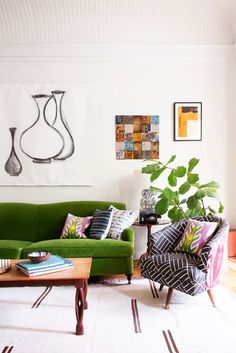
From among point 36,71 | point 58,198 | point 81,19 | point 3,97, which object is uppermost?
point 81,19

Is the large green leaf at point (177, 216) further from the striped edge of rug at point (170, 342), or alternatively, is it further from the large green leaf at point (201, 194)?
the striped edge of rug at point (170, 342)

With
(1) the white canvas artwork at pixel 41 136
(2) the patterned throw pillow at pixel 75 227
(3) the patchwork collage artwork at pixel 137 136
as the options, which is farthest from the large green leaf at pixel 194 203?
(1) the white canvas artwork at pixel 41 136

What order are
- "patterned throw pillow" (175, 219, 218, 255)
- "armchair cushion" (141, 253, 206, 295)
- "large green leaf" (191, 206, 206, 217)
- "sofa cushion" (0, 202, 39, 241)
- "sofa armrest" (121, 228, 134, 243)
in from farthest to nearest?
"sofa cushion" (0, 202, 39, 241), "large green leaf" (191, 206, 206, 217), "sofa armrest" (121, 228, 134, 243), "patterned throw pillow" (175, 219, 218, 255), "armchair cushion" (141, 253, 206, 295)

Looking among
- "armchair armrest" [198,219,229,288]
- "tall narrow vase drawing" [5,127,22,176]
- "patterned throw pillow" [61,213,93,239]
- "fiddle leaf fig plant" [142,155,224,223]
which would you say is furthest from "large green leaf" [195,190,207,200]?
"tall narrow vase drawing" [5,127,22,176]

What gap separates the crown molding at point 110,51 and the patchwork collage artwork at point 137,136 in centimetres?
86

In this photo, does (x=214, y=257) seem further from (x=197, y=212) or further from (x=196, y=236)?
(x=197, y=212)

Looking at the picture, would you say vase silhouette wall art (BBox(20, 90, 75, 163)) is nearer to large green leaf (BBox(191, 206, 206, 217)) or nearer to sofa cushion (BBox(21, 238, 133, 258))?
sofa cushion (BBox(21, 238, 133, 258))

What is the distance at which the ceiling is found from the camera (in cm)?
455

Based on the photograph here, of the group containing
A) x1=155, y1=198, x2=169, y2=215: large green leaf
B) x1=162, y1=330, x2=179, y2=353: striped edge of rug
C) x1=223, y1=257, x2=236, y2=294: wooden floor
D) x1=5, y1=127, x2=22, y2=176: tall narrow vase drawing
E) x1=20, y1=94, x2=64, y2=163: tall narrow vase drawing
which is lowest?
x1=223, y1=257, x2=236, y2=294: wooden floor

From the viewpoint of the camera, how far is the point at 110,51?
479cm

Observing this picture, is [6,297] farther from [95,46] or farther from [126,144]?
[95,46]

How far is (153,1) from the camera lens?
4.52 m

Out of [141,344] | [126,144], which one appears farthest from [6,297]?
[126,144]

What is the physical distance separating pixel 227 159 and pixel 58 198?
242 centimetres
